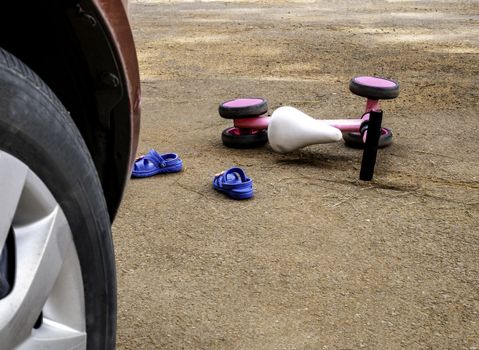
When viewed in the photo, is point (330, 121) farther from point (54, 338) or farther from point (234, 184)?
point (54, 338)

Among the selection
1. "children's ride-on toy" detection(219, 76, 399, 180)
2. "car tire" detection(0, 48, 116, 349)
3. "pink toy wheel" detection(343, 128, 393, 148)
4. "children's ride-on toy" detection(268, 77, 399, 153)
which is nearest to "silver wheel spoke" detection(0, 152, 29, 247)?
"car tire" detection(0, 48, 116, 349)

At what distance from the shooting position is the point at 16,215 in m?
1.76

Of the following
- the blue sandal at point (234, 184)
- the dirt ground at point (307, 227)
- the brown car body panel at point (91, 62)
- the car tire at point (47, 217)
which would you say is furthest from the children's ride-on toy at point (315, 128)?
the car tire at point (47, 217)

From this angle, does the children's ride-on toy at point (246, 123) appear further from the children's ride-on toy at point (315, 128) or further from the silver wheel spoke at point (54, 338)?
the silver wheel spoke at point (54, 338)

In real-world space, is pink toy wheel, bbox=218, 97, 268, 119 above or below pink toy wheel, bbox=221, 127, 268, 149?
above

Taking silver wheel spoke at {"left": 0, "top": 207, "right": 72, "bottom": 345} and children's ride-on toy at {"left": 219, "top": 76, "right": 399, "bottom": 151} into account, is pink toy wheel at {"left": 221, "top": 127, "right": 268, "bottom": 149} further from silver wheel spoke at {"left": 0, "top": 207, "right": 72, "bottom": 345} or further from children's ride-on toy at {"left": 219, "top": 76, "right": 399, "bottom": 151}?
silver wheel spoke at {"left": 0, "top": 207, "right": 72, "bottom": 345}

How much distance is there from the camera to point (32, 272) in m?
1.75

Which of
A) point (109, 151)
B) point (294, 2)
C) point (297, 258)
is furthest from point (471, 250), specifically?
point (294, 2)

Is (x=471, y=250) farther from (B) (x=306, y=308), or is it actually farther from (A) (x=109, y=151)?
(A) (x=109, y=151)

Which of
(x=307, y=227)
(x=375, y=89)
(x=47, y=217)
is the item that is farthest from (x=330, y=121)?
(x=47, y=217)

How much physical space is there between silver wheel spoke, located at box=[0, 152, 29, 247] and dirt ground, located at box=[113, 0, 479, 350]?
3.37ft

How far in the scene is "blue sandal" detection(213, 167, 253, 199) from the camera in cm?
387

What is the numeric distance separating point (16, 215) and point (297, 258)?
1.71 metres

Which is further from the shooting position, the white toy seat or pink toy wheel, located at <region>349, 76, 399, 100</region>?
pink toy wheel, located at <region>349, 76, 399, 100</region>
